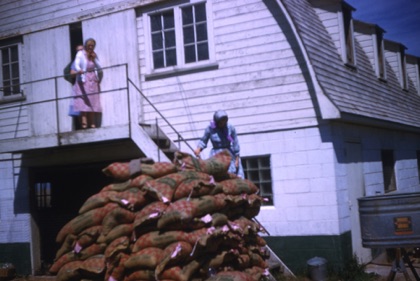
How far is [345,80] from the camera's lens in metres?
10.2

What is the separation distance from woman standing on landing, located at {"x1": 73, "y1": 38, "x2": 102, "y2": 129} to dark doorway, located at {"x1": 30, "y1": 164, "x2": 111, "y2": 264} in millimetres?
1744

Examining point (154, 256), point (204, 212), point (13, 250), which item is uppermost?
point (204, 212)

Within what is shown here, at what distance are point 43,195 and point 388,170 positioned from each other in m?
8.59

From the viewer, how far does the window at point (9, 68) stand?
1184 centimetres

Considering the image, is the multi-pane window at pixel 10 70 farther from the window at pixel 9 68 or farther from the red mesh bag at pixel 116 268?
the red mesh bag at pixel 116 268

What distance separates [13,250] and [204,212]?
285 inches

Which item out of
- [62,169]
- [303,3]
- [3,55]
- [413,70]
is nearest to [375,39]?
[303,3]

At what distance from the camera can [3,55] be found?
12086 millimetres

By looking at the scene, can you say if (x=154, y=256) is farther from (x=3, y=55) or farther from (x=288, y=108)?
(x=3, y=55)

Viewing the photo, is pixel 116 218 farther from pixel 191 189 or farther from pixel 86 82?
pixel 86 82

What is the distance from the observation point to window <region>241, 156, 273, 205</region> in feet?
29.8

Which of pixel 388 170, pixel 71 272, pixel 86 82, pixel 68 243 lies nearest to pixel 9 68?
pixel 86 82

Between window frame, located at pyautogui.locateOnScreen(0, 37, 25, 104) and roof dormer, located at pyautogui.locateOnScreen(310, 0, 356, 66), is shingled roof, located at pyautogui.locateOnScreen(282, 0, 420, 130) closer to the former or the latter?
roof dormer, located at pyautogui.locateOnScreen(310, 0, 356, 66)

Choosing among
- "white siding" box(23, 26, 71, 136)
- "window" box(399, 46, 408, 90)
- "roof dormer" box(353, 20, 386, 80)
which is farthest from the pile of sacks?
"window" box(399, 46, 408, 90)
